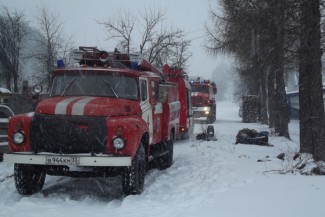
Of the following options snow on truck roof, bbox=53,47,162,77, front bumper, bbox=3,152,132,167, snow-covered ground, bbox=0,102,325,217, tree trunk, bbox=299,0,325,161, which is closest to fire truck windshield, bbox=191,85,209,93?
tree trunk, bbox=299,0,325,161

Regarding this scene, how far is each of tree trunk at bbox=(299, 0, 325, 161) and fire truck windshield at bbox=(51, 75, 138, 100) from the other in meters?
4.73

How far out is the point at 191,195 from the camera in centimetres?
715

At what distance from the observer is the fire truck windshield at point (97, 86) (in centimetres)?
813

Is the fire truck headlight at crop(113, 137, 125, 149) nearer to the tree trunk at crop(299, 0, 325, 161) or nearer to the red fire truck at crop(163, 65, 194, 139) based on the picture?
the tree trunk at crop(299, 0, 325, 161)

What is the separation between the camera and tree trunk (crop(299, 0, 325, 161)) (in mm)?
10133

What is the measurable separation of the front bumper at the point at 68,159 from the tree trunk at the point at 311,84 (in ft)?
19.2

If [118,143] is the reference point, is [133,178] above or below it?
below

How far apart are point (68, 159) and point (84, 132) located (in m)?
0.53

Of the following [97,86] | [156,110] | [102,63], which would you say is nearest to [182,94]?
[156,110]

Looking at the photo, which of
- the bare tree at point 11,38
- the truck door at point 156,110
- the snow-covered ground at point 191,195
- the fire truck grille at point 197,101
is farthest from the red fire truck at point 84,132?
the bare tree at point 11,38

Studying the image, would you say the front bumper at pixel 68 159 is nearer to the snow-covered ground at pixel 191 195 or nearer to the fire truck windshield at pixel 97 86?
the snow-covered ground at pixel 191 195

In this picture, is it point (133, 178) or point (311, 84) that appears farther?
point (311, 84)

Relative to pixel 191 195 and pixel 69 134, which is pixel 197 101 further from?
pixel 69 134

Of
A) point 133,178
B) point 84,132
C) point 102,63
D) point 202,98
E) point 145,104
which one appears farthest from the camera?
point 202,98
